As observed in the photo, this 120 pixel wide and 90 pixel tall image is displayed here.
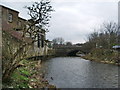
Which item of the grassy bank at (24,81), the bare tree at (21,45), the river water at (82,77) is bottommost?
the river water at (82,77)

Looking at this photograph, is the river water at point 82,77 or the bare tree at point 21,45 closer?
the bare tree at point 21,45

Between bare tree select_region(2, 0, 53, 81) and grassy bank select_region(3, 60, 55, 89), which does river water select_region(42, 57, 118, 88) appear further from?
bare tree select_region(2, 0, 53, 81)

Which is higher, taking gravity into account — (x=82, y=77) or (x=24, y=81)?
(x=24, y=81)

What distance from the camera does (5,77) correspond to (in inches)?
344

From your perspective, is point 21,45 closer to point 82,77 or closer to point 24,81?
point 24,81

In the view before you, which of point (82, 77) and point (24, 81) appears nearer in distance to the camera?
point (24, 81)

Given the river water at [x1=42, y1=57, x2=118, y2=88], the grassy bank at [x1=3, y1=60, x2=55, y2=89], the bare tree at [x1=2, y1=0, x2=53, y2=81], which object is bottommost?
the river water at [x1=42, y1=57, x2=118, y2=88]

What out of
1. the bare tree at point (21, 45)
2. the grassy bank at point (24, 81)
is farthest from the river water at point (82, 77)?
the bare tree at point (21, 45)

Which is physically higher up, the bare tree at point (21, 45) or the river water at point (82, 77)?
the bare tree at point (21, 45)

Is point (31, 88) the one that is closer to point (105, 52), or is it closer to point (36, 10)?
point (36, 10)

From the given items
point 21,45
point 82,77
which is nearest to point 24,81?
point 21,45

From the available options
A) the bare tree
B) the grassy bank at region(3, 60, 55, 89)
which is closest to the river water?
the grassy bank at region(3, 60, 55, 89)

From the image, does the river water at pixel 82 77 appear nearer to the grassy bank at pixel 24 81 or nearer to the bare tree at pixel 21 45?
the grassy bank at pixel 24 81

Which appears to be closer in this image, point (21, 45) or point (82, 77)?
point (21, 45)
